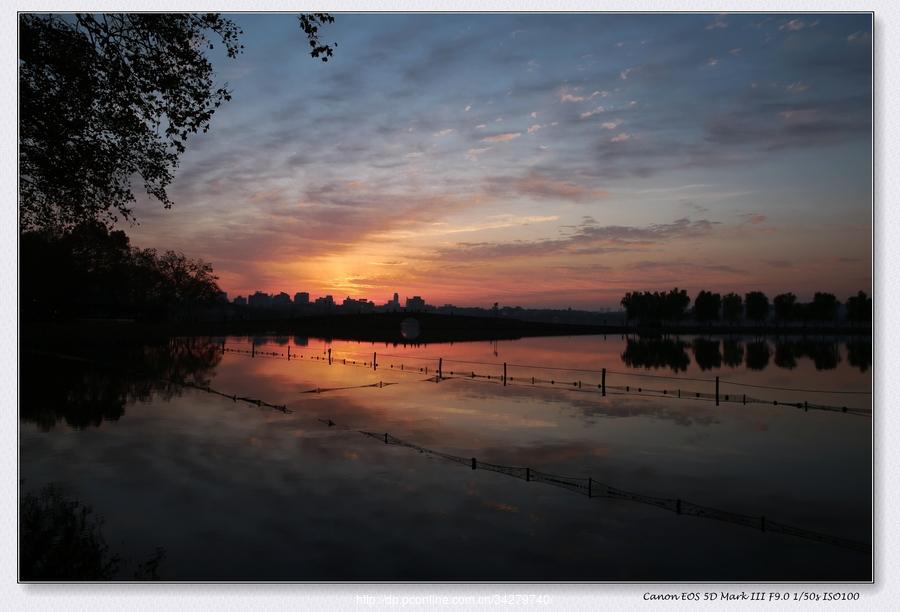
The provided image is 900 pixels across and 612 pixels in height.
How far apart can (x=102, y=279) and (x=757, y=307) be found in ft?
564

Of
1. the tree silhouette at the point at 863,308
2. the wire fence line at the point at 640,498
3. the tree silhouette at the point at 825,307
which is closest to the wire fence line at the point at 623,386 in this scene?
the tree silhouette at the point at 863,308

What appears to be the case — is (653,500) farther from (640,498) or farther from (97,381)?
(97,381)

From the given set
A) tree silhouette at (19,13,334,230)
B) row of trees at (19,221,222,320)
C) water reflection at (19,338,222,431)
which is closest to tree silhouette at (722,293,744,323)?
row of trees at (19,221,222,320)

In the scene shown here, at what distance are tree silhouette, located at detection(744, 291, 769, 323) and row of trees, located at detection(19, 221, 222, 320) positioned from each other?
151 m

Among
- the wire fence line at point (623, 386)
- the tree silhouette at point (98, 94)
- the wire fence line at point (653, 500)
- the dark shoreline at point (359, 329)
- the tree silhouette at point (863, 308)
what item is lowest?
the wire fence line at point (653, 500)

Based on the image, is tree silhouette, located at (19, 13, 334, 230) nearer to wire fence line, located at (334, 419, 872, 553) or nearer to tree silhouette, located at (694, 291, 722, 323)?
wire fence line, located at (334, 419, 872, 553)

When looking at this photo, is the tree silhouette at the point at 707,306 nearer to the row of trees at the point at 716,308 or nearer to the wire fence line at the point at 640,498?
the row of trees at the point at 716,308

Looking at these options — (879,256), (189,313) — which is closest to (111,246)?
(189,313)

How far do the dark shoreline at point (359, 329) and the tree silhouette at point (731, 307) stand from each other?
4105 millimetres

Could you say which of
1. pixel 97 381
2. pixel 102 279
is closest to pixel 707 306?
pixel 102 279

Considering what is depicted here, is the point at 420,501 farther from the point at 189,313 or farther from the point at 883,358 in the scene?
the point at 189,313

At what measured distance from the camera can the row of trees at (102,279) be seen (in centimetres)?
4741

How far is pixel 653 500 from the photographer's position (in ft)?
36.7

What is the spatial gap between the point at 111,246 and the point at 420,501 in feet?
286
